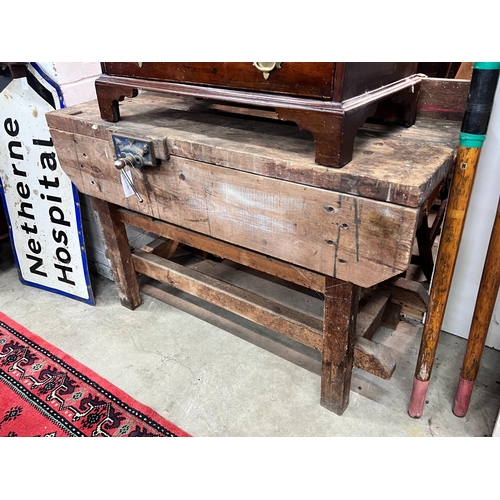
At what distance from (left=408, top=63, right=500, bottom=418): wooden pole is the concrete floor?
215 mm

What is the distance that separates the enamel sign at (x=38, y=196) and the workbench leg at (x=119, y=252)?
0.20m

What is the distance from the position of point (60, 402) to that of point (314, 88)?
5.07 feet

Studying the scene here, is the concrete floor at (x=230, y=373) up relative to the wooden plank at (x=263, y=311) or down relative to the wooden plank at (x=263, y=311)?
down

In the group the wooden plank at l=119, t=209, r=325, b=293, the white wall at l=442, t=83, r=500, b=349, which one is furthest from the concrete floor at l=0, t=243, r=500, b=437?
the wooden plank at l=119, t=209, r=325, b=293

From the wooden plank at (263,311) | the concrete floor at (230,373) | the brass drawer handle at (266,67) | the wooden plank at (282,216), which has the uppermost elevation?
the brass drawer handle at (266,67)

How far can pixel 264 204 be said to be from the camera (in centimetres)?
130

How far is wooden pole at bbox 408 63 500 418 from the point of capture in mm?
1145

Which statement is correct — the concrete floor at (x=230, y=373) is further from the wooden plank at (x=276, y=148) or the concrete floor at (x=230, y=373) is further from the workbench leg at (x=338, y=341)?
the wooden plank at (x=276, y=148)

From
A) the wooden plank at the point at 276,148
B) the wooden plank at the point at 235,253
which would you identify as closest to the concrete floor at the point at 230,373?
the wooden plank at the point at 235,253

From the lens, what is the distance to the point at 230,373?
1.84 meters

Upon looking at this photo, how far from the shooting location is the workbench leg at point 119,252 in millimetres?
1979

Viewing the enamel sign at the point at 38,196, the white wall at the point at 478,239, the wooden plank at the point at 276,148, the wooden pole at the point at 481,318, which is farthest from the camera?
the enamel sign at the point at 38,196

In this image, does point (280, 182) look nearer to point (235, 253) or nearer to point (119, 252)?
point (235, 253)
